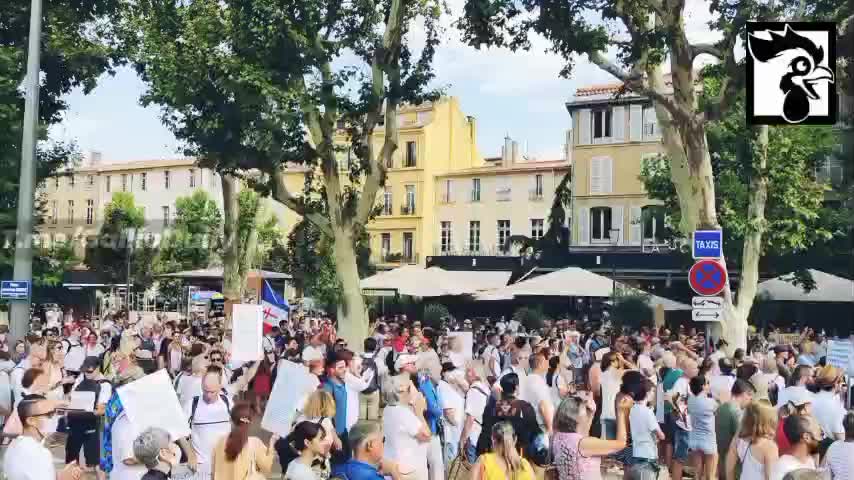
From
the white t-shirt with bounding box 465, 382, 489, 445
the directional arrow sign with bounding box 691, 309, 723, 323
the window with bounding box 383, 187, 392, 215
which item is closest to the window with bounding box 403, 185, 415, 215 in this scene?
the window with bounding box 383, 187, 392, 215

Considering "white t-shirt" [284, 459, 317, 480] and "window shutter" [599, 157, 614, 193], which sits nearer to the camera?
"white t-shirt" [284, 459, 317, 480]

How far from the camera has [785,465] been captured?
688cm

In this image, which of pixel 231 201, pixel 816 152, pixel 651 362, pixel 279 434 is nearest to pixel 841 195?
pixel 816 152

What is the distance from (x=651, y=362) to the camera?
1402 cm

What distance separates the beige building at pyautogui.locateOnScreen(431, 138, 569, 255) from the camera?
5309 centimetres

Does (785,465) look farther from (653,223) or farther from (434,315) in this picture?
(653,223)

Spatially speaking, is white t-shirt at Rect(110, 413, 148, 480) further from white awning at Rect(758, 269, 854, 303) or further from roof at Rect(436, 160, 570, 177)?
roof at Rect(436, 160, 570, 177)

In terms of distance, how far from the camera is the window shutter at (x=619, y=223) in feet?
150

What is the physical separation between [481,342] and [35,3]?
1084 cm

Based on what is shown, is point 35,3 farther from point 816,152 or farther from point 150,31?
point 816,152

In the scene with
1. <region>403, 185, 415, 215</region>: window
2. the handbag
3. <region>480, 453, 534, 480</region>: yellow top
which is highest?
<region>403, 185, 415, 215</region>: window

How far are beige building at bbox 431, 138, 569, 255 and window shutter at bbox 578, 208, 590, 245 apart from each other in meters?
4.99

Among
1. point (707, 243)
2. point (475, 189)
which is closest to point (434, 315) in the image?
point (475, 189)

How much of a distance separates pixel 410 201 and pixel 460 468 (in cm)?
4882
